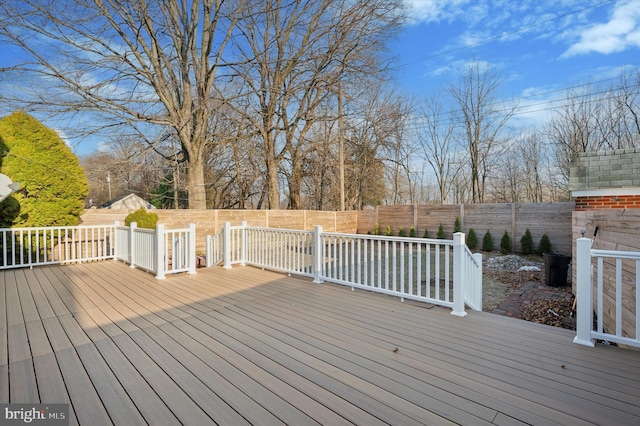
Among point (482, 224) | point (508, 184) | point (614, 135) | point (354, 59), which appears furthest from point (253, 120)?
point (614, 135)

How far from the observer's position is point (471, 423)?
1.58 m

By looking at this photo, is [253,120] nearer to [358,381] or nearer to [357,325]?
[357,325]

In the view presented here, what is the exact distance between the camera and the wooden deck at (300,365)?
5.54ft

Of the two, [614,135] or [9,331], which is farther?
[614,135]

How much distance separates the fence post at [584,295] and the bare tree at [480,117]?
1336 cm

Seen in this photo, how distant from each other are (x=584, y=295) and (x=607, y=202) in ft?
16.6

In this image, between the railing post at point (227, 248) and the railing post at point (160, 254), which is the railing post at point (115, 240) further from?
the railing post at point (227, 248)

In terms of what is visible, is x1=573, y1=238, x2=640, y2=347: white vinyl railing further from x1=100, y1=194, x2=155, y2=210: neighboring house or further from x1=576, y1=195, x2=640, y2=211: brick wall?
x1=100, y1=194, x2=155, y2=210: neighboring house

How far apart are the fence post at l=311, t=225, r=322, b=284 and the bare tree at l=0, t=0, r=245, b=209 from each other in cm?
Result: 587

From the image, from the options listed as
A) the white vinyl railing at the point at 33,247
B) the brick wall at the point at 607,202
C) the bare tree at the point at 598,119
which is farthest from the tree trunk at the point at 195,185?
the bare tree at the point at 598,119

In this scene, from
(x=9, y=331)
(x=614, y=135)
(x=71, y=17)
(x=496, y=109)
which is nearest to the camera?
(x=9, y=331)

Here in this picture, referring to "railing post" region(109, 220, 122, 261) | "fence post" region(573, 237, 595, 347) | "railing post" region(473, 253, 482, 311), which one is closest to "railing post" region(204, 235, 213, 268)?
"railing post" region(109, 220, 122, 261)

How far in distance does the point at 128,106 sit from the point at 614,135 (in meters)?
18.4

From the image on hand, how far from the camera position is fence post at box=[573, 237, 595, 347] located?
2.50m
